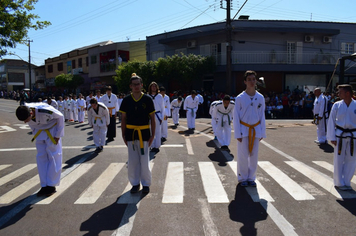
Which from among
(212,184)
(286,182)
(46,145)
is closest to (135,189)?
(212,184)

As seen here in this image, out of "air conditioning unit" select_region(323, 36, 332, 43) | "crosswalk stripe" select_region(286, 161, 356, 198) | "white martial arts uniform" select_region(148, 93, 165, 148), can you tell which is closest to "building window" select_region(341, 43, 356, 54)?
"air conditioning unit" select_region(323, 36, 332, 43)

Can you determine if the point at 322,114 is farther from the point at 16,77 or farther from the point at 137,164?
the point at 16,77

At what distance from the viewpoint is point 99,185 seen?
6266 mm

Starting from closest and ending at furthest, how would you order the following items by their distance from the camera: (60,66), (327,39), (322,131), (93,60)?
(322,131)
(327,39)
(93,60)
(60,66)

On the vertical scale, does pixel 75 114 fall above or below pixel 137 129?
below

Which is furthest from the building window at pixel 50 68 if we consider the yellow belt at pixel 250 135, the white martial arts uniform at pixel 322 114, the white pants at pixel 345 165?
the white pants at pixel 345 165

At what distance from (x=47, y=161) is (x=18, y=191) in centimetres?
96

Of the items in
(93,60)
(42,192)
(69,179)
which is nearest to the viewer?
(42,192)

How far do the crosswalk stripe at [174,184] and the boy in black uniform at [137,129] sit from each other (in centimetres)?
44

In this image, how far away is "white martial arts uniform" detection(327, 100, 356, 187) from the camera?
5.79 m

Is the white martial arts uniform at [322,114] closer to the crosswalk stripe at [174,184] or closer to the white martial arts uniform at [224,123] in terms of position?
the white martial arts uniform at [224,123]

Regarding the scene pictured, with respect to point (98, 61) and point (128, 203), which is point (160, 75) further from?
point (128, 203)

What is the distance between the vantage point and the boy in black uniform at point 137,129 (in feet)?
18.3

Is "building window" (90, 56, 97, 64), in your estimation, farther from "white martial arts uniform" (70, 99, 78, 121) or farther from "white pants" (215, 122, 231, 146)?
"white pants" (215, 122, 231, 146)
